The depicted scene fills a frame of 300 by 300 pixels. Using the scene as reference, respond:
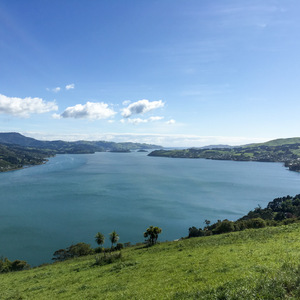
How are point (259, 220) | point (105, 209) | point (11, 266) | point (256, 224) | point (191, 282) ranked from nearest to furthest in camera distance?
1. point (191, 282)
2. point (11, 266)
3. point (256, 224)
4. point (259, 220)
5. point (105, 209)

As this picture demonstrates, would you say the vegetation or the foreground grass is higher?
the foreground grass

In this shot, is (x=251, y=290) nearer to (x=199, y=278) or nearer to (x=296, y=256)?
(x=199, y=278)

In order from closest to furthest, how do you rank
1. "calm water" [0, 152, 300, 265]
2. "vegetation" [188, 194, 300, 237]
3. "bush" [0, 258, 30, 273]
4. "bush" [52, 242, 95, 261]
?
1. "bush" [0, 258, 30, 273]
2. "bush" [52, 242, 95, 261]
3. "vegetation" [188, 194, 300, 237]
4. "calm water" [0, 152, 300, 265]

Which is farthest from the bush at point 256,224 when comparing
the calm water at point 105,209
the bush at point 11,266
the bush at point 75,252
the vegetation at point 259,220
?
the bush at point 11,266

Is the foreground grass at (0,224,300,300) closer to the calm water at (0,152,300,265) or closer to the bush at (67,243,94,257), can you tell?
the bush at (67,243,94,257)

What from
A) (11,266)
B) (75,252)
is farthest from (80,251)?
(11,266)

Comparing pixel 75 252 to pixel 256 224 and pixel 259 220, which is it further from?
pixel 259 220

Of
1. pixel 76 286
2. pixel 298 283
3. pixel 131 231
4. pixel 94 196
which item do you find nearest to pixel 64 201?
pixel 94 196

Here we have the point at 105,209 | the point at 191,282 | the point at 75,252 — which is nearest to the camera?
the point at 191,282

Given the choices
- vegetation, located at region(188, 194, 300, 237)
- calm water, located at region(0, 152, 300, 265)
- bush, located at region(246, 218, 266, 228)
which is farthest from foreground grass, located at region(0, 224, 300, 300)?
calm water, located at region(0, 152, 300, 265)

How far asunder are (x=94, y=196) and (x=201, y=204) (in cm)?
7797

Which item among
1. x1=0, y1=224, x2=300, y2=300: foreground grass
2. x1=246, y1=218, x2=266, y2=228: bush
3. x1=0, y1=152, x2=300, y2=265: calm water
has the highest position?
x1=0, y1=224, x2=300, y2=300: foreground grass

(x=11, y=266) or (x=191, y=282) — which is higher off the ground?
(x=191, y=282)

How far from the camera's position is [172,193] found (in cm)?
16662
